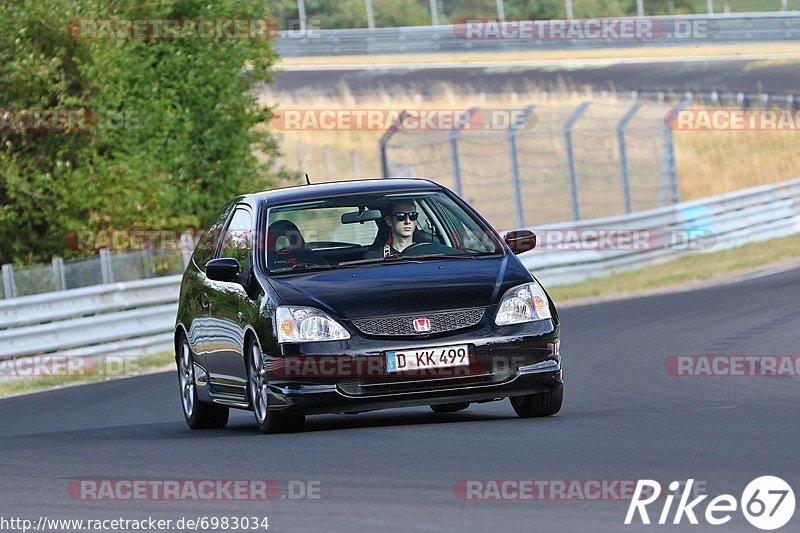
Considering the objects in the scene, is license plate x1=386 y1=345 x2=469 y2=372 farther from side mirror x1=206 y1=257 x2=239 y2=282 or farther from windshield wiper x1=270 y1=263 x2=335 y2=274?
side mirror x1=206 y1=257 x2=239 y2=282

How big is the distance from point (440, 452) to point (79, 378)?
1179cm

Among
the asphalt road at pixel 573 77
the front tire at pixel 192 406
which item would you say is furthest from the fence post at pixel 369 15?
the front tire at pixel 192 406

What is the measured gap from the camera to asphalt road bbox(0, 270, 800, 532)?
22.2 ft

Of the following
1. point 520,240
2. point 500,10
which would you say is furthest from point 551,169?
point 520,240

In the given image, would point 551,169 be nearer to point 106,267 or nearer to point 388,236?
point 106,267

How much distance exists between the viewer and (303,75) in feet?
194

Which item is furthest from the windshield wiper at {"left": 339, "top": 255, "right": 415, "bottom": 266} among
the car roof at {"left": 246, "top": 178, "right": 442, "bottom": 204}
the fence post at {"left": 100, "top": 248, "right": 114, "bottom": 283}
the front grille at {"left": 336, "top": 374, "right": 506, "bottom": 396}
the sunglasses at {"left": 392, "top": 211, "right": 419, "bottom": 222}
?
the fence post at {"left": 100, "top": 248, "right": 114, "bottom": 283}

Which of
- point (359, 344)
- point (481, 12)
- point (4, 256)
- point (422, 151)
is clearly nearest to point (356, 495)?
point (359, 344)

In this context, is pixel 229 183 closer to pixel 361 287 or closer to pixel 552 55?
pixel 361 287

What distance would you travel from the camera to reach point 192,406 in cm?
1202

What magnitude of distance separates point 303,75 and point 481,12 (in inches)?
351

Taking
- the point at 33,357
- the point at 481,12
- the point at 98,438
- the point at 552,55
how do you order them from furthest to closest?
the point at 481,12, the point at 552,55, the point at 33,357, the point at 98,438

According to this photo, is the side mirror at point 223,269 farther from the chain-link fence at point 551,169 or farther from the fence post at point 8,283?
the chain-link fence at point 551,169

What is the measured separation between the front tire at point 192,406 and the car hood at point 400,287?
202cm
